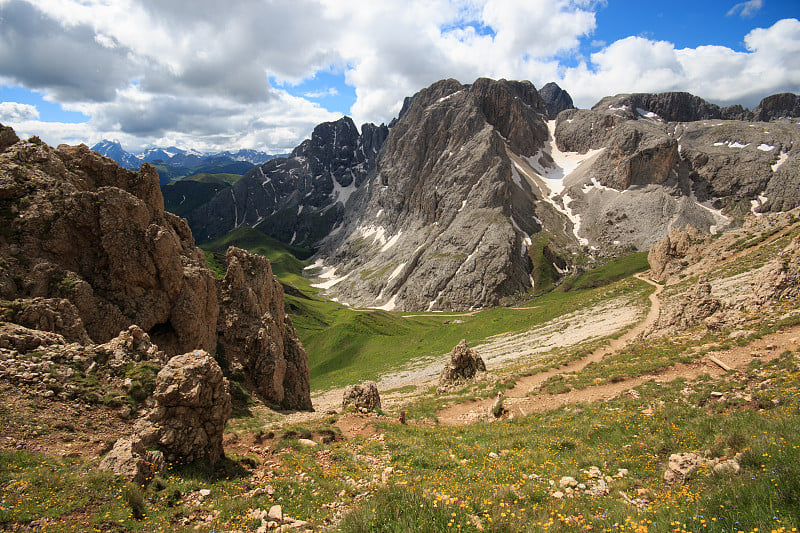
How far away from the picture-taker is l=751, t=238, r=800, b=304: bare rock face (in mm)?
24078

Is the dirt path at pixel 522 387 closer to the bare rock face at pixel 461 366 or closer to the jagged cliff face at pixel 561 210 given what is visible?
the bare rock face at pixel 461 366

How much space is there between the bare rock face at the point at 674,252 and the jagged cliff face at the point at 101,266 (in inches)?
2864

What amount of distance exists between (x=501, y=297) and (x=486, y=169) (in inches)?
2947

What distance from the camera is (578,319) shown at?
181 feet

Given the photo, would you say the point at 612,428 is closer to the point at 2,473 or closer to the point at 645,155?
the point at 2,473

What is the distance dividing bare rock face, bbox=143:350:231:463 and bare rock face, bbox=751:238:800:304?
1364 inches

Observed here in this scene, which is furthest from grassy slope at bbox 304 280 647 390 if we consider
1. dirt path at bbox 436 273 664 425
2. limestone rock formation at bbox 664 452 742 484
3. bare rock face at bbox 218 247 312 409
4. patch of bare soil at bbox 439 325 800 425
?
limestone rock formation at bbox 664 452 742 484

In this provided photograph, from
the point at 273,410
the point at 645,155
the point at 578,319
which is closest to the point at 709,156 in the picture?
the point at 645,155

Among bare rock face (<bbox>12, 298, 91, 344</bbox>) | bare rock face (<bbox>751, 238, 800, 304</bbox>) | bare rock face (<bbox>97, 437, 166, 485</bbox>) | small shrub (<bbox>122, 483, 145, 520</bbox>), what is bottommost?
bare rock face (<bbox>751, 238, 800, 304</bbox>)

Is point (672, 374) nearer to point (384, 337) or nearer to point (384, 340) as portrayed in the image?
point (384, 340)

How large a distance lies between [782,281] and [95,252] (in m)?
45.6

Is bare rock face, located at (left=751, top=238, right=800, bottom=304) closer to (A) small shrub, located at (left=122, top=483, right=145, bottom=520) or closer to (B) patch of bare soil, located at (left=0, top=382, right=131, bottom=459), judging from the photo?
(A) small shrub, located at (left=122, top=483, right=145, bottom=520)

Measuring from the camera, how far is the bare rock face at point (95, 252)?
19062 mm

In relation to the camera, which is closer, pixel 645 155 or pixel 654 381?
pixel 654 381
